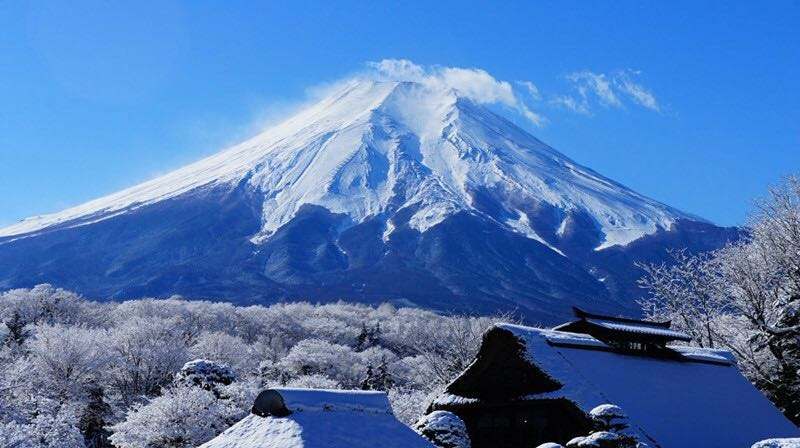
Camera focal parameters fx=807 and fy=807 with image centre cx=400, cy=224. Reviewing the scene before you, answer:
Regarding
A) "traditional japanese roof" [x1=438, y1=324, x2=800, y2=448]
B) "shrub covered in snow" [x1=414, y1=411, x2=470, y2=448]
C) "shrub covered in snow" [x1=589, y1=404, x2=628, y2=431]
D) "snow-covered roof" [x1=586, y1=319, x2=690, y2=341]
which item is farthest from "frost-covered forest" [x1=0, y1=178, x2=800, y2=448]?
"shrub covered in snow" [x1=589, y1=404, x2=628, y2=431]

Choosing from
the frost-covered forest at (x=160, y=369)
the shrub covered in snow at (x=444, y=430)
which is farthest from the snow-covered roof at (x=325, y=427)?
the frost-covered forest at (x=160, y=369)

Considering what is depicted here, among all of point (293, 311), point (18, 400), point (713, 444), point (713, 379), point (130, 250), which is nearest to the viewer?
point (713, 444)

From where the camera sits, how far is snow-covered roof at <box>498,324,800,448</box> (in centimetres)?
2106

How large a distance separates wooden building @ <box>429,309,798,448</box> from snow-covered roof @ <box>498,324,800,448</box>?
0.03 metres

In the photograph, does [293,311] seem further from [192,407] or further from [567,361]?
[567,361]

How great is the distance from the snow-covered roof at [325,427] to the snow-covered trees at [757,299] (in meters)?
18.5

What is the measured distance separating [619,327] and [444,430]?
971 centimetres

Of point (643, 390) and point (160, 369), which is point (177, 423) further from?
point (160, 369)

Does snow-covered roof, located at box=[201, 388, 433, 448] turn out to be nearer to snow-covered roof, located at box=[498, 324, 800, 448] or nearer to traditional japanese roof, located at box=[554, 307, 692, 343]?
snow-covered roof, located at box=[498, 324, 800, 448]

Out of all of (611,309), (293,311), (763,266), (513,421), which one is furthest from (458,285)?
(513,421)

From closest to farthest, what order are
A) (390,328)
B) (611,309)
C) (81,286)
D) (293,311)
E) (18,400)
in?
(18,400) → (390,328) → (293,311) → (611,309) → (81,286)

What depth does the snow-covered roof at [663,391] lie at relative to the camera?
2106 centimetres

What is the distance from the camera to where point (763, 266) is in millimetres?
33281

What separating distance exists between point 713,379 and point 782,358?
272 inches
